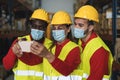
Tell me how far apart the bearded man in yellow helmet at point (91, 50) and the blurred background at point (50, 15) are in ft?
4.48

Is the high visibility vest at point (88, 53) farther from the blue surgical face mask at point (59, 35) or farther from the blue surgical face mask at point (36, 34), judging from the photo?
the blue surgical face mask at point (36, 34)

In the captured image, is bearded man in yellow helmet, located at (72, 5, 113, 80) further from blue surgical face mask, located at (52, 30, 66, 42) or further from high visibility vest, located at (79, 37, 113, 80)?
blue surgical face mask, located at (52, 30, 66, 42)

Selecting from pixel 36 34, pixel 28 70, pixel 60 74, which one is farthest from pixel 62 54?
pixel 28 70

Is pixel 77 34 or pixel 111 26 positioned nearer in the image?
pixel 77 34

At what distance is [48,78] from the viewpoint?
13.7ft

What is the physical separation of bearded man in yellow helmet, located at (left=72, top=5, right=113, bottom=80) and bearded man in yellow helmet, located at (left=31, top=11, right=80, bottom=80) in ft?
0.32

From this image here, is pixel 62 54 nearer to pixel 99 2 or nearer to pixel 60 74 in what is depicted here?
pixel 60 74

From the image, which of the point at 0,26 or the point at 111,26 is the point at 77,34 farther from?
the point at 0,26

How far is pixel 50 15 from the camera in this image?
38.1 ft

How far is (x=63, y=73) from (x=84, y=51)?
0.32 m

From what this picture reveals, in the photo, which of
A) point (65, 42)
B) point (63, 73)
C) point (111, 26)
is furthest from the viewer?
point (111, 26)

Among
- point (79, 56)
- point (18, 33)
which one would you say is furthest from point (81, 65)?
point (18, 33)

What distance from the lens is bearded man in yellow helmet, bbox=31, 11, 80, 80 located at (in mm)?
3807

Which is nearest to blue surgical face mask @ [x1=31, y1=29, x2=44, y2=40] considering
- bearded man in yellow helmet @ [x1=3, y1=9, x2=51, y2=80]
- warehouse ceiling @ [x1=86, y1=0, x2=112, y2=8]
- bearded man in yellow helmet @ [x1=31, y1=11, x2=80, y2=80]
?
bearded man in yellow helmet @ [x1=3, y1=9, x2=51, y2=80]
